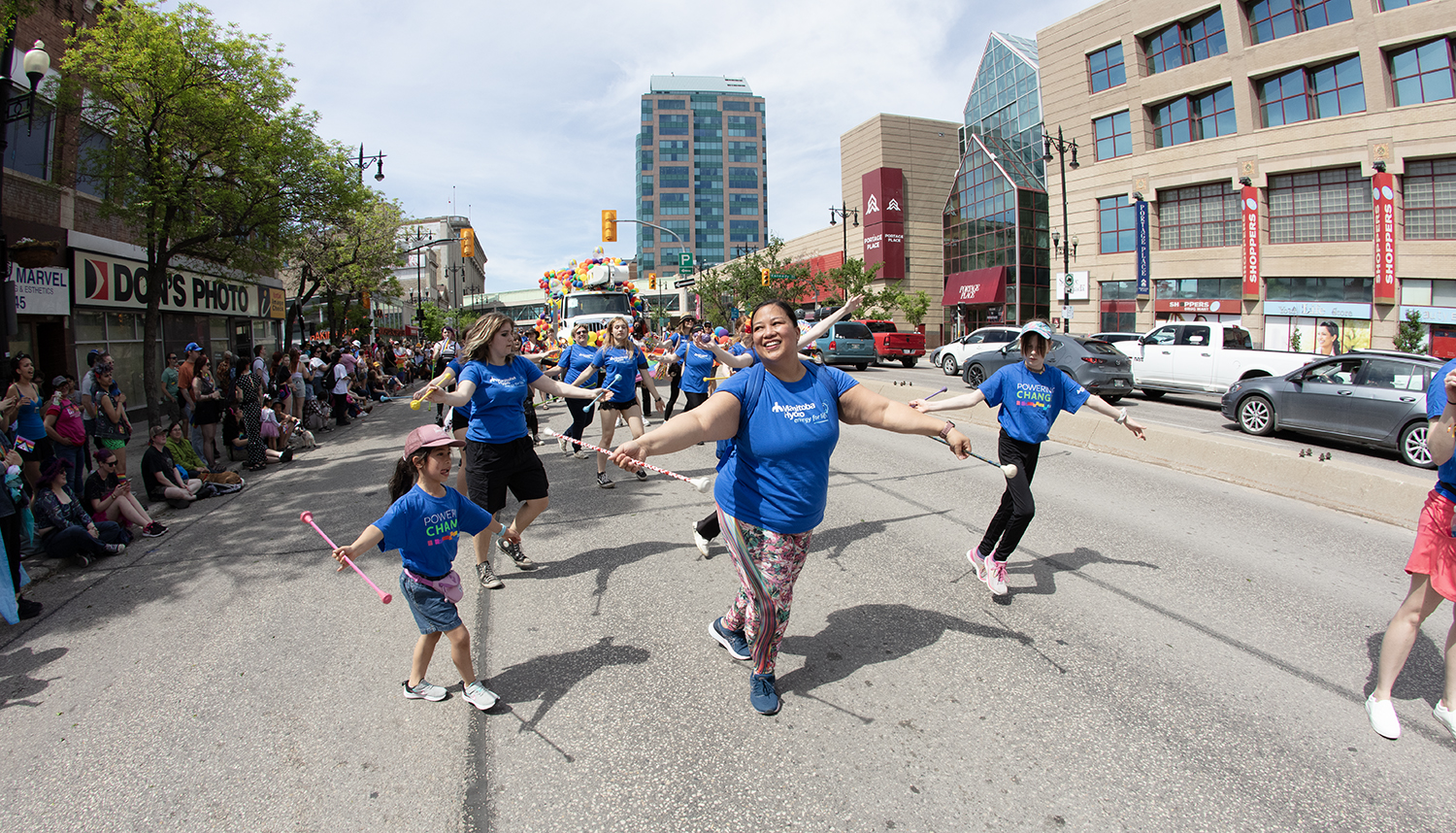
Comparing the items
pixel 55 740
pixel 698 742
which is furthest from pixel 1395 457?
pixel 55 740

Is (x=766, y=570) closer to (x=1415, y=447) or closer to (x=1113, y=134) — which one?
(x=1415, y=447)

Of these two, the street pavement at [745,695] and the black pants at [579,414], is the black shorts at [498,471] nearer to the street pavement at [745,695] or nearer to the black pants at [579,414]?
the street pavement at [745,695]

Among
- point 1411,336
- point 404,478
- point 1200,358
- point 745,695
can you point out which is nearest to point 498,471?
point 404,478

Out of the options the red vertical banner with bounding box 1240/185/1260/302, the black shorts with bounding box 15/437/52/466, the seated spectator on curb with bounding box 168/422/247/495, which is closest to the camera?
the black shorts with bounding box 15/437/52/466

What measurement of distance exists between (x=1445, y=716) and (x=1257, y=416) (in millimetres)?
10691

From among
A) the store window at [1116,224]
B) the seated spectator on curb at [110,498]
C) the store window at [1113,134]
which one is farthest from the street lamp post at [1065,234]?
the seated spectator on curb at [110,498]

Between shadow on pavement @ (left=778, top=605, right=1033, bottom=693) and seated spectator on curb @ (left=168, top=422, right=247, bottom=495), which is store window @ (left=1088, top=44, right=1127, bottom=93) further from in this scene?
seated spectator on curb @ (left=168, top=422, right=247, bottom=495)

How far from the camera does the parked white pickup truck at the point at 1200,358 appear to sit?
15328mm

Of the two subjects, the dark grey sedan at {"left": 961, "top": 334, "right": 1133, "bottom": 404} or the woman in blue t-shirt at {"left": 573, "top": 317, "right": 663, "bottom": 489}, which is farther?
the dark grey sedan at {"left": 961, "top": 334, "right": 1133, "bottom": 404}

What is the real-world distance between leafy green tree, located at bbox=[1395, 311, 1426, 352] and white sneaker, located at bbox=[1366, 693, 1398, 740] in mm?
28755

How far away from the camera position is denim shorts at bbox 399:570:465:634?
356 centimetres

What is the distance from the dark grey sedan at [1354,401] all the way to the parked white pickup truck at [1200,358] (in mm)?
3513

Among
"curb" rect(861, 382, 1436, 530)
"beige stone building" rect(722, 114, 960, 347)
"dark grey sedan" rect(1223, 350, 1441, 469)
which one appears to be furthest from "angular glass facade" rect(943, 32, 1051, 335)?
"curb" rect(861, 382, 1436, 530)

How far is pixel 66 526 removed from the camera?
6.51m
